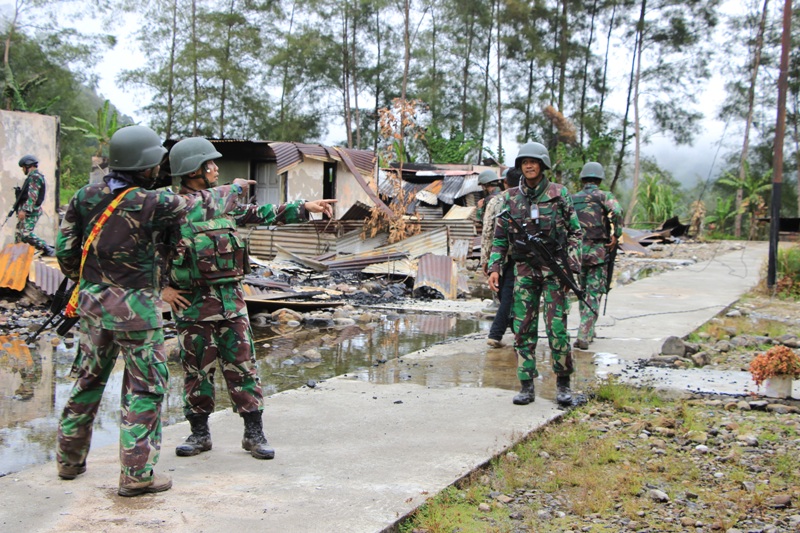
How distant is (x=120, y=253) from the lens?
3.51 meters

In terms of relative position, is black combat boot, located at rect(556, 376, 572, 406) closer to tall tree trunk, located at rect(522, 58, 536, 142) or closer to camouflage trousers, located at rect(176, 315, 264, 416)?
camouflage trousers, located at rect(176, 315, 264, 416)

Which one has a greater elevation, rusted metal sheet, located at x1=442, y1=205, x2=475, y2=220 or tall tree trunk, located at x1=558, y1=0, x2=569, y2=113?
tall tree trunk, located at x1=558, y1=0, x2=569, y2=113

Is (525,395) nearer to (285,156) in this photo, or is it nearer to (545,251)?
(545,251)

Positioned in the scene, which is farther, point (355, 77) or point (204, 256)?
point (355, 77)

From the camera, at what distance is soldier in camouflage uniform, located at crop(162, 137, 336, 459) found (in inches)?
161

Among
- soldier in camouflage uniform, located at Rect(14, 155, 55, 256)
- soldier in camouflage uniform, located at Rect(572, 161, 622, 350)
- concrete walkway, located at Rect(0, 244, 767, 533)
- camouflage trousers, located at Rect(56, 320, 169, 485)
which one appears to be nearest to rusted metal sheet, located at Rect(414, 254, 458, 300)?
soldier in camouflage uniform, located at Rect(572, 161, 622, 350)

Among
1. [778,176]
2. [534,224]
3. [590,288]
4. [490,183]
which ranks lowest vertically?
[590,288]

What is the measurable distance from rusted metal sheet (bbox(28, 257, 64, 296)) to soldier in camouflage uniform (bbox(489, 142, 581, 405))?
677 centimetres

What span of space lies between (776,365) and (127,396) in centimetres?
439

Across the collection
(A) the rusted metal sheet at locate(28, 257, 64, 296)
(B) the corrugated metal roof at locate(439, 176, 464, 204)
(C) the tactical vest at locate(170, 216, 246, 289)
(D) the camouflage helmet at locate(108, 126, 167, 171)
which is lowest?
(A) the rusted metal sheet at locate(28, 257, 64, 296)

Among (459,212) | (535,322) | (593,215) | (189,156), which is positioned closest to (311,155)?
(459,212)

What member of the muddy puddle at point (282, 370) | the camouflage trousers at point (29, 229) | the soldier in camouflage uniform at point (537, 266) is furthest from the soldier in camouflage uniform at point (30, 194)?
the soldier in camouflage uniform at point (537, 266)

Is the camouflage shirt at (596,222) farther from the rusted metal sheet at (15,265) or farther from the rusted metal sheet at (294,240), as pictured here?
the rusted metal sheet at (294,240)

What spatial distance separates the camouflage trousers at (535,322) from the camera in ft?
17.7
